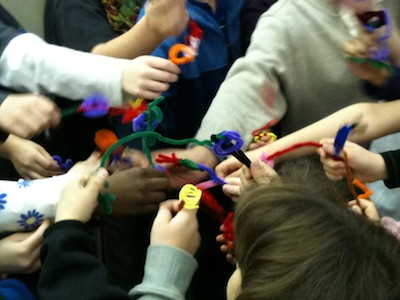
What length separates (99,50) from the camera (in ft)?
2.95

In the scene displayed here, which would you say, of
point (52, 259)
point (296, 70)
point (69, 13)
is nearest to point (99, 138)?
point (52, 259)

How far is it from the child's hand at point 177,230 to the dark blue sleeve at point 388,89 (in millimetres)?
354

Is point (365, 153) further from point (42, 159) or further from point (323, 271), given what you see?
point (42, 159)

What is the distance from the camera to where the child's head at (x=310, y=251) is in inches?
18.3

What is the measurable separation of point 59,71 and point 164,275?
0.36 meters

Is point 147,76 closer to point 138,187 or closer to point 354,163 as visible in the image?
point 138,187

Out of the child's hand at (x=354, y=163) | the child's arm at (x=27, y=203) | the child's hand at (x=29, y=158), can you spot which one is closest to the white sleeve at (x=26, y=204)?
the child's arm at (x=27, y=203)

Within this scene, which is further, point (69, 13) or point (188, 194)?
point (69, 13)

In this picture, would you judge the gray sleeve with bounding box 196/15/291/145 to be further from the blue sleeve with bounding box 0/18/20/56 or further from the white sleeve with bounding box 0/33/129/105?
the blue sleeve with bounding box 0/18/20/56

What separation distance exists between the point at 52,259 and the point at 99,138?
0.23m

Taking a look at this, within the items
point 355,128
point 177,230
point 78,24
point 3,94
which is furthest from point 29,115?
point 355,128

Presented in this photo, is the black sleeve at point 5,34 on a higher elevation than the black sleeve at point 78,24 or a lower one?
higher

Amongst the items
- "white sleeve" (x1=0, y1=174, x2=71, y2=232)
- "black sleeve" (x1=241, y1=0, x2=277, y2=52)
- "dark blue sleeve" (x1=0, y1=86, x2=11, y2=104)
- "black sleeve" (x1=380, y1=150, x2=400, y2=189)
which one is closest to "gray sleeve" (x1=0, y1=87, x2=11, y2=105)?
"dark blue sleeve" (x1=0, y1=86, x2=11, y2=104)

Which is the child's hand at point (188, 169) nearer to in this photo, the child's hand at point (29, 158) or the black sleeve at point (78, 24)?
the child's hand at point (29, 158)
